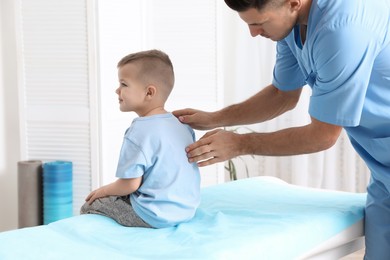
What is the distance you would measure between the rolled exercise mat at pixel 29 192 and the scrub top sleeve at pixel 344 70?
1935 millimetres

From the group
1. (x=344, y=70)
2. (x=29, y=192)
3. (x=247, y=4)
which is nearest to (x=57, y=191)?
(x=29, y=192)

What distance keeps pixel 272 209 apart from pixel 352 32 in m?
0.64

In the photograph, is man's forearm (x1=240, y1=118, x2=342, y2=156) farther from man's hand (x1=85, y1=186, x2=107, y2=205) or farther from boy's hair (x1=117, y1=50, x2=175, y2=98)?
man's hand (x1=85, y1=186, x2=107, y2=205)

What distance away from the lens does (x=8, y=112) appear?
10.9 ft

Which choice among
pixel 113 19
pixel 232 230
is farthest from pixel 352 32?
pixel 113 19

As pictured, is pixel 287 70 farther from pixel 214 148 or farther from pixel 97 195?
pixel 97 195

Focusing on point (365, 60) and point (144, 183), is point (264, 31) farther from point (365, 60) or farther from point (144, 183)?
point (144, 183)

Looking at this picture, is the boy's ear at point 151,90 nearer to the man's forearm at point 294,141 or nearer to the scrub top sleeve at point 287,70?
the man's forearm at point 294,141

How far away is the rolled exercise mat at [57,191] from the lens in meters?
3.06

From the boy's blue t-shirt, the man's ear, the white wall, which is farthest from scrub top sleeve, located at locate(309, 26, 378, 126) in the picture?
the white wall

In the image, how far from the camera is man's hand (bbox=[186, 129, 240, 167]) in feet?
5.67

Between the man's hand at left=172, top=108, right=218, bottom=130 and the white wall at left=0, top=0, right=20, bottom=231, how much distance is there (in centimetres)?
166

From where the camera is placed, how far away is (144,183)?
1.68 m

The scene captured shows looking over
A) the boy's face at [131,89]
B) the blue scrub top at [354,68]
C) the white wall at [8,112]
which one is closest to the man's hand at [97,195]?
the boy's face at [131,89]
